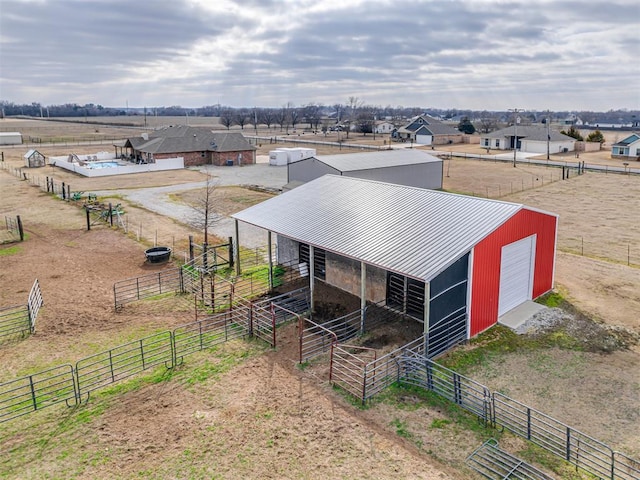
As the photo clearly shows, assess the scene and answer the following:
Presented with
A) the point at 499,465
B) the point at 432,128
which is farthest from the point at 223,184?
the point at 432,128

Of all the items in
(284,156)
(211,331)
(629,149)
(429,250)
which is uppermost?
(629,149)

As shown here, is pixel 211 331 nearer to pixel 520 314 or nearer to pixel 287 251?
pixel 287 251

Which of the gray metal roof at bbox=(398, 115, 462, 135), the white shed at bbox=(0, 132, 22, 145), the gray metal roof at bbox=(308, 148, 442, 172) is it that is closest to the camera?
the gray metal roof at bbox=(308, 148, 442, 172)

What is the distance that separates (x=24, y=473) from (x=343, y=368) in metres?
8.03

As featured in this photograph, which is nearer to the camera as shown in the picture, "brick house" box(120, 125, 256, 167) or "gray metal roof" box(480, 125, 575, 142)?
"brick house" box(120, 125, 256, 167)

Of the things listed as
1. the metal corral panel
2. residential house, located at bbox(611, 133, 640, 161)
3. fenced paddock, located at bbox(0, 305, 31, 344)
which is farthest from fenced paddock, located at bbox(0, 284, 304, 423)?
residential house, located at bbox(611, 133, 640, 161)

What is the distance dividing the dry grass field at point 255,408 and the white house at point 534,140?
61.0 meters

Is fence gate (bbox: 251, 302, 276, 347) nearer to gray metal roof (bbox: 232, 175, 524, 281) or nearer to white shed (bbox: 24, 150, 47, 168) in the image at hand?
gray metal roof (bbox: 232, 175, 524, 281)

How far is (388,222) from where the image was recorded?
725 inches

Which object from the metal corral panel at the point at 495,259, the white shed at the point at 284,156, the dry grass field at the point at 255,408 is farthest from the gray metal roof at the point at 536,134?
the metal corral panel at the point at 495,259

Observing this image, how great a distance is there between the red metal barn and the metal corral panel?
0.12 ft

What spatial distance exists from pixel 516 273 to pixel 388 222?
16.5 feet

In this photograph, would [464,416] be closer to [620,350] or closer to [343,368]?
Answer: [343,368]

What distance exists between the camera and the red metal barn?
15344mm
